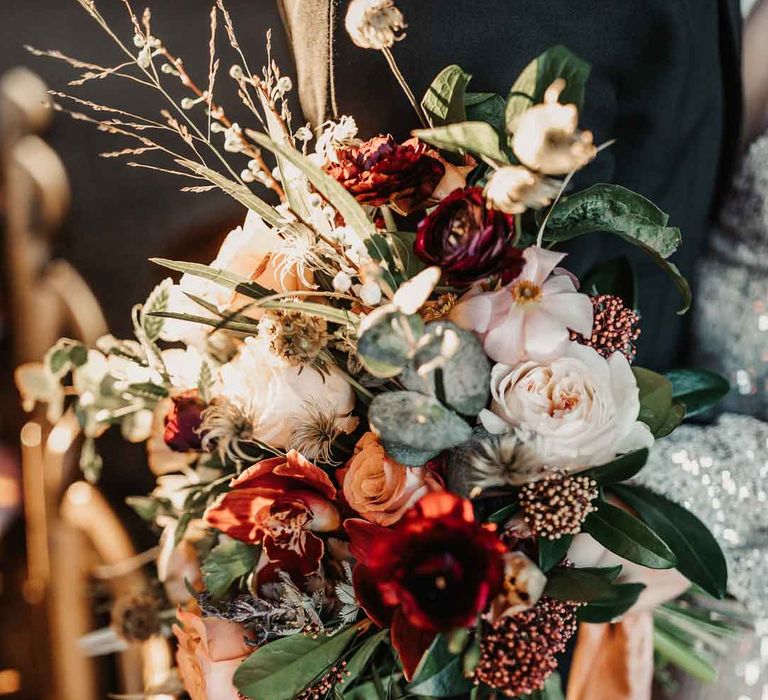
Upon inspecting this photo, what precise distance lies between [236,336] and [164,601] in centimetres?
53

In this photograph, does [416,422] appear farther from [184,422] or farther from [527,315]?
[184,422]

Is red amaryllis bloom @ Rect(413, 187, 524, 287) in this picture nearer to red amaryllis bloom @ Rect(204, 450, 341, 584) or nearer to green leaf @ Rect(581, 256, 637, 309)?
red amaryllis bloom @ Rect(204, 450, 341, 584)

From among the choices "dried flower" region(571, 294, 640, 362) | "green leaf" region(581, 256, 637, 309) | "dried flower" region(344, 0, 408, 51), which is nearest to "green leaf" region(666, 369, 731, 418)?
"green leaf" region(581, 256, 637, 309)

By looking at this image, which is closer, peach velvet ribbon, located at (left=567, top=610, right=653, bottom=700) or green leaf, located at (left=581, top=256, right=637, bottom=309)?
green leaf, located at (left=581, top=256, right=637, bottom=309)

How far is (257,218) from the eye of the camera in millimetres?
584

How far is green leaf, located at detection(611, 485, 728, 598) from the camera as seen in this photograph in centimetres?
61

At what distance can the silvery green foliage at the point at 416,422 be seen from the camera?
45 cm

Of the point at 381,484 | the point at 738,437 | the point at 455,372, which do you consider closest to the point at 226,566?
the point at 381,484

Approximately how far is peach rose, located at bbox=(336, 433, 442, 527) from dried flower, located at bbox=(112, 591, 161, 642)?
593mm

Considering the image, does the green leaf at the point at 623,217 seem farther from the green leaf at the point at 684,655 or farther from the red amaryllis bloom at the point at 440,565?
the green leaf at the point at 684,655

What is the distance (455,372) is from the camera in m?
0.45

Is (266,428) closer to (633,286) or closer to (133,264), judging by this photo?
(633,286)

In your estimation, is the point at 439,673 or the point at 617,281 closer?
the point at 439,673

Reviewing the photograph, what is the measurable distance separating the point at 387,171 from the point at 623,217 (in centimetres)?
18
